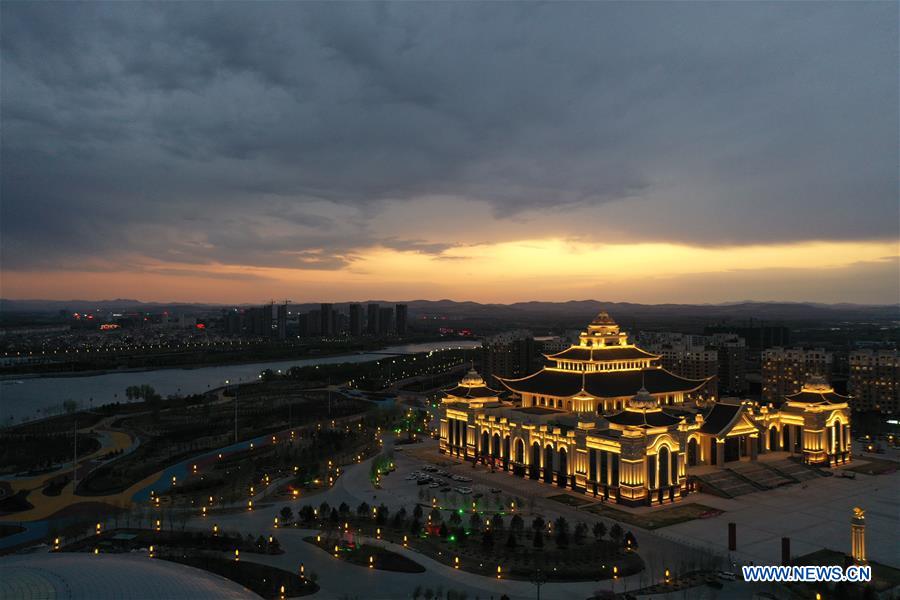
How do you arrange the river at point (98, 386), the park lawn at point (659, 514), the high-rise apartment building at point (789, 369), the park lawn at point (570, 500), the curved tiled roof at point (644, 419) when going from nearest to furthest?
1. the park lawn at point (659, 514)
2. the park lawn at point (570, 500)
3. the curved tiled roof at point (644, 419)
4. the high-rise apartment building at point (789, 369)
5. the river at point (98, 386)

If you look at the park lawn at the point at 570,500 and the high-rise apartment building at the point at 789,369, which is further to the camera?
the high-rise apartment building at the point at 789,369

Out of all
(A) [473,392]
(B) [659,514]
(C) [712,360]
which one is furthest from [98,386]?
(B) [659,514]

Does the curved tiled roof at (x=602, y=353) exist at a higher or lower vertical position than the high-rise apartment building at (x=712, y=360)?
higher

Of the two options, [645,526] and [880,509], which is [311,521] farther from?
[880,509]

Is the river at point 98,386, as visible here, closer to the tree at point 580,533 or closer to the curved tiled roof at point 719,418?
the tree at point 580,533

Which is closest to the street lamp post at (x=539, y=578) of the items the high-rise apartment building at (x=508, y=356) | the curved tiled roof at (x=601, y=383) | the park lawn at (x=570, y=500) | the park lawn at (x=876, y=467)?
the park lawn at (x=570, y=500)

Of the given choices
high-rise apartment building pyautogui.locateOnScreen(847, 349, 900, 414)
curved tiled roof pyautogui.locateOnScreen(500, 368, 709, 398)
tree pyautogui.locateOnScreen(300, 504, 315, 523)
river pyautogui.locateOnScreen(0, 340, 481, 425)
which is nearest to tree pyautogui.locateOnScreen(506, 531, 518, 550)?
tree pyautogui.locateOnScreen(300, 504, 315, 523)
